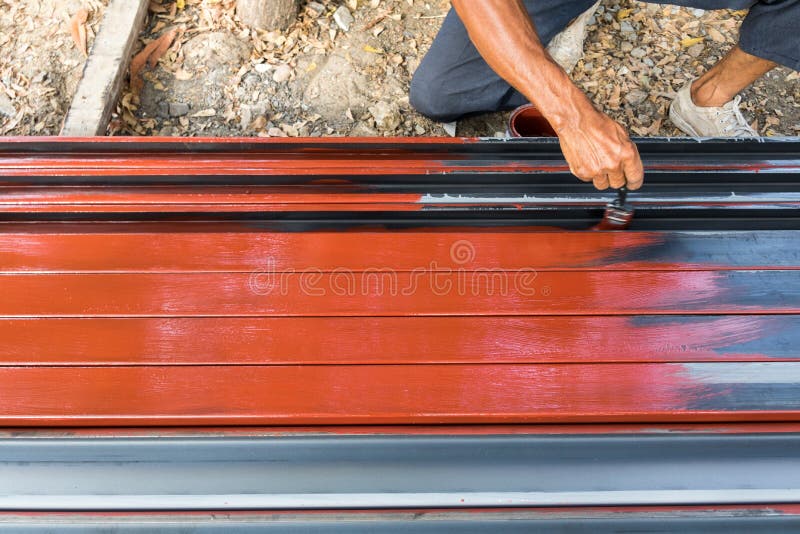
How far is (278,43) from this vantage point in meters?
2.52

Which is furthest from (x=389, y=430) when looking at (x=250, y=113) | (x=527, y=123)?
(x=250, y=113)

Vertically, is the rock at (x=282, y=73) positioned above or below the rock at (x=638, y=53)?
above

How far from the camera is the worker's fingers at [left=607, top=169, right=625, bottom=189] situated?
130 centimetres

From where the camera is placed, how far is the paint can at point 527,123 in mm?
2102

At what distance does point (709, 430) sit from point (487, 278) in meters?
0.59

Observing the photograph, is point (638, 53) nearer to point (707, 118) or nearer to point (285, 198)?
point (707, 118)

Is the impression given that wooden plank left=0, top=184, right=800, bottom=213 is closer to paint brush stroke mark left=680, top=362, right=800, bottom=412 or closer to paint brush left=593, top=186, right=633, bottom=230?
paint brush left=593, top=186, right=633, bottom=230

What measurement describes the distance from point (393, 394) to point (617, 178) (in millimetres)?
729

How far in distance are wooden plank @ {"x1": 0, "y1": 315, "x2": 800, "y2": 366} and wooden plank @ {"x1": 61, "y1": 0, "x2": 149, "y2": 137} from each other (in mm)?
1093

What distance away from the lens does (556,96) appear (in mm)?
1317

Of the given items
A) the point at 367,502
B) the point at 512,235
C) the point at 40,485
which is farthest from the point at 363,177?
the point at 40,485

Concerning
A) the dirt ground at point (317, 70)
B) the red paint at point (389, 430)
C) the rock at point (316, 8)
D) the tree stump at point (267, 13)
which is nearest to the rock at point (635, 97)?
the dirt ground at point (317, 70)

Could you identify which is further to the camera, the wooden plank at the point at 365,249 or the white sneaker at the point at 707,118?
the white sneaker at the point at 707,118

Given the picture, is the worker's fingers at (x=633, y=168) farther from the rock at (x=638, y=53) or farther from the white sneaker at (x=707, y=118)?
the rock at (x=638, y=53)
